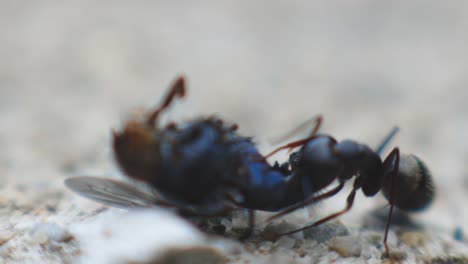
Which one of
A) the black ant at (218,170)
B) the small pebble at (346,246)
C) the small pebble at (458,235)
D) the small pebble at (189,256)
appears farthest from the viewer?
the small pebble at (458,235)

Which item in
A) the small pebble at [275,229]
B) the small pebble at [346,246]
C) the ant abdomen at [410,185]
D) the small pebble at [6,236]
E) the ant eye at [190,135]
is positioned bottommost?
the small pebble at [346,246]

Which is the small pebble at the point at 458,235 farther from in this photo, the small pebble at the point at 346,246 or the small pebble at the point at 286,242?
the small pebble at the point at 286,242

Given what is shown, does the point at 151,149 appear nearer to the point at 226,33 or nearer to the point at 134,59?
the point at 134,59

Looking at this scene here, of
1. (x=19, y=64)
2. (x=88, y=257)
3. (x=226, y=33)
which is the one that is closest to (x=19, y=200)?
(x=88, y=257)

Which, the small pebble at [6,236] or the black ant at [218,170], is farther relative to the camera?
the small pebble at [6,236]

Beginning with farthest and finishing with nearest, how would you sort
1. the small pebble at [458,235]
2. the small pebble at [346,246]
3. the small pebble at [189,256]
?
the small pebble at [458,235] → the small pebble at [346,246] → the small pebble at [189,256]

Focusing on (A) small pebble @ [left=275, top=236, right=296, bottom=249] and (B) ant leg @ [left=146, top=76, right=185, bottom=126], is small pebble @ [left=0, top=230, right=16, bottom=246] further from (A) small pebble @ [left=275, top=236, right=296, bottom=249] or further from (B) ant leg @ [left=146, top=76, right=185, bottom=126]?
(A) small pebble @ [left=275, top=236, right=296, bottom=249]

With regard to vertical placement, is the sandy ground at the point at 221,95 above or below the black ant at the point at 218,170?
above

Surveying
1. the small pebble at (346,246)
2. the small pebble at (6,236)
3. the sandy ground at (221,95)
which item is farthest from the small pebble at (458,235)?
the small pebble at (6,236)

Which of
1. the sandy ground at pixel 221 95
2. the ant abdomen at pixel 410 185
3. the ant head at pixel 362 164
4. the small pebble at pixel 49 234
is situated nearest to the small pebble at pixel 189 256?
the sandy ground at pixel 221 95
